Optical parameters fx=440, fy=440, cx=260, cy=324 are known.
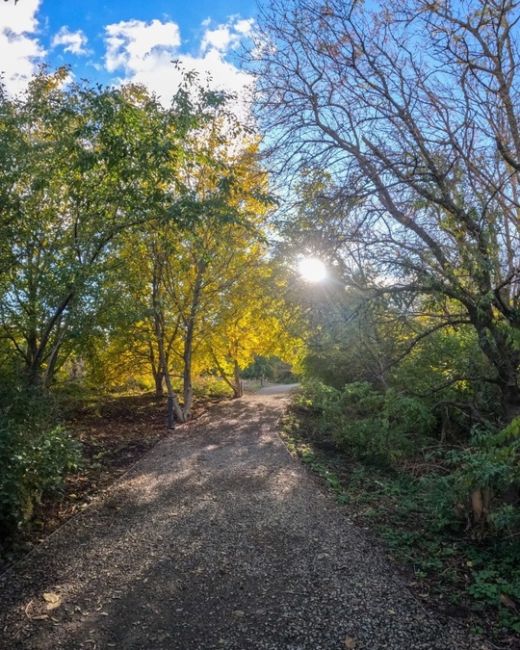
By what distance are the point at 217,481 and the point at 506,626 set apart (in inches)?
163

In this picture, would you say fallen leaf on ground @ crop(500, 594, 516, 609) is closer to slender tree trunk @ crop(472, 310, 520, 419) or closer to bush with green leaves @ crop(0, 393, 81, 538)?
slender tree trunk @ crop(472, 310, 520, 419)

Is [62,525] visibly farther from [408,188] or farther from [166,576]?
[408,188]

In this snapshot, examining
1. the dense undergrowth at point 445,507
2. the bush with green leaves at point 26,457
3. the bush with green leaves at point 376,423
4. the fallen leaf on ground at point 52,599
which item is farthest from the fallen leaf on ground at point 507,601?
the bush with green leaves at point 26,457

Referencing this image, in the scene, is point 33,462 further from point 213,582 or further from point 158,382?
point 158,382

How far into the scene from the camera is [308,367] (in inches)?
452

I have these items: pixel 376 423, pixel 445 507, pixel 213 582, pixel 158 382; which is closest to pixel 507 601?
pixel 445 507

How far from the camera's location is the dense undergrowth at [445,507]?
11.4 feet

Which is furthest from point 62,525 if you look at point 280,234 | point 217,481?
point 280,234

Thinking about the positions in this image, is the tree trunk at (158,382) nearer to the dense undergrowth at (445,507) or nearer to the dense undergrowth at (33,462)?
the dense undergrowth at (33,462)

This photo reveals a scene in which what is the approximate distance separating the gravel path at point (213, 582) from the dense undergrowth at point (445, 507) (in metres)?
0.34

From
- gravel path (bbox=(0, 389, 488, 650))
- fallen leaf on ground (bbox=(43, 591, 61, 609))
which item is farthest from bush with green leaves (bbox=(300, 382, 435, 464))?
fallen leaf on ground (bbox=(43, 591, 61, 609))

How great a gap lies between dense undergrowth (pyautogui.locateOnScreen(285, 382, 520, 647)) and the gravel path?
34 cm

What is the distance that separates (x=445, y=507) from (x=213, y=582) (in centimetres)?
263

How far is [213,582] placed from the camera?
3758mm
